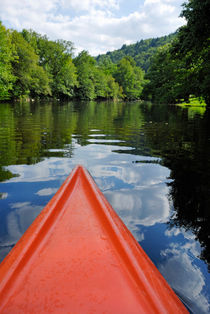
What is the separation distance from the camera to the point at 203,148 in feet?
20.3

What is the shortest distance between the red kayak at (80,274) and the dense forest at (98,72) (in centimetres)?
1152

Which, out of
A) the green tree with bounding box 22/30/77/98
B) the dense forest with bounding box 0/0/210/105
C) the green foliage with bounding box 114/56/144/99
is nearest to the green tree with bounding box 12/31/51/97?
the dense forest with bounding box 0/0/210/105

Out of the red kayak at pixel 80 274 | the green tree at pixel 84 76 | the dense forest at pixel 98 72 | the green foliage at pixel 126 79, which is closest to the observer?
Answer: the red kayak at pixel 80 274

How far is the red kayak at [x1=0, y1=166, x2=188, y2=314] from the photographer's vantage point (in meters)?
1.13

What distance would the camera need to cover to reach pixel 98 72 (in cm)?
6500

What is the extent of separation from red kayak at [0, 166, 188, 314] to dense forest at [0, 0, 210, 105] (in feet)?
37.8

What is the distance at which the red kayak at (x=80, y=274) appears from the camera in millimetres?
1128

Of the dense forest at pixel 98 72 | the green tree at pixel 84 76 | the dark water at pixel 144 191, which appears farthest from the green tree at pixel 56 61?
the dark water at pixel 144 191

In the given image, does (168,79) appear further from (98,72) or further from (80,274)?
(98,72)

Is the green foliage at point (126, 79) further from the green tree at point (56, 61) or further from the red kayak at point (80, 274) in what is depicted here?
the red kayak at point (80, 274)

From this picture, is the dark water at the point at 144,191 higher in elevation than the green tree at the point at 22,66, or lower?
lower

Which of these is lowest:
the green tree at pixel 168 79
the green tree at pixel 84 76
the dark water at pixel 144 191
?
the dark water at pixel 144 191

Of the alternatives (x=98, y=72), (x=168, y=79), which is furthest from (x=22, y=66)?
(x=98, y=72)

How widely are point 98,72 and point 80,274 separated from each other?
69.2m
